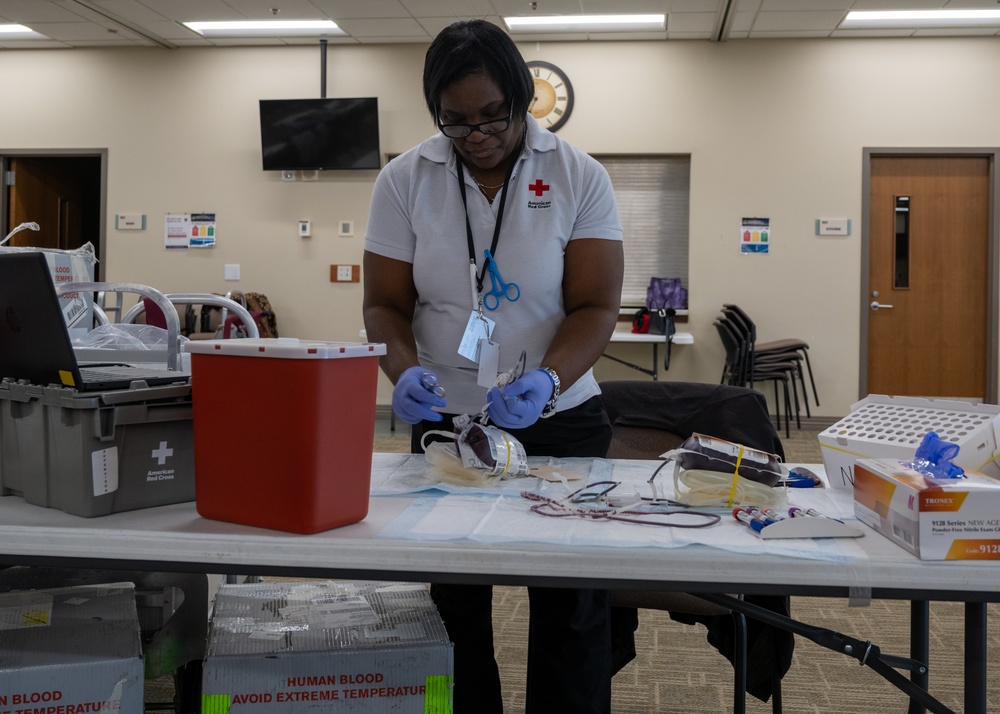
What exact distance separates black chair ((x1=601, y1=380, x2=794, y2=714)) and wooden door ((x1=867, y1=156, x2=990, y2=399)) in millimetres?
4975

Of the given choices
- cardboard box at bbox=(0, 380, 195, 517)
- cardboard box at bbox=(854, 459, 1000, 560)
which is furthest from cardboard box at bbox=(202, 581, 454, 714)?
cardboard box at bbox=(854, 459, 1000, 560)

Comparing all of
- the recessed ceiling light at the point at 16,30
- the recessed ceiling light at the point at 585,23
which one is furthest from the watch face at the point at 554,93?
the recessed ceiling light at the point at 16,30

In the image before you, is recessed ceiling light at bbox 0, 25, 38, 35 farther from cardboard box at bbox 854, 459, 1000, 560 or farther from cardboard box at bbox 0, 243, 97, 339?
cardboard box at bbox 854, 459, 1000, 560

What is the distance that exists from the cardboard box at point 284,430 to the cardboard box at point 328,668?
0.61 feet

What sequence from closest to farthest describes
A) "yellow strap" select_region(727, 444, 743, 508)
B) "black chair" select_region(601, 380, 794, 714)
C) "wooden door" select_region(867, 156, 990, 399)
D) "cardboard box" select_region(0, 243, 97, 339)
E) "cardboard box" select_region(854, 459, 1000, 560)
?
1. "cardboard box" select_region(854, 459, 1000, 560)
2. "yellow strap" select_region(727, 444, 743, 508)
3. "black chair" select_region(601, 380, 794, 714)
4. "cardboard box" select_region(0, 243, 97, 339)
5. "wooden door" select_region(867, 156, 990, 399)

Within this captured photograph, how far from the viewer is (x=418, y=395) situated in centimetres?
135

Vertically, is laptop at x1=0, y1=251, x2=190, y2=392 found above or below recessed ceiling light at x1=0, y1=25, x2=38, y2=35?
below

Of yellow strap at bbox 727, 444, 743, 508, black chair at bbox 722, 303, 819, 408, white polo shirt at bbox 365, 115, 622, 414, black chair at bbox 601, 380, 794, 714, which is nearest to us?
yellow strap at bbox 727, 444, 743, 508

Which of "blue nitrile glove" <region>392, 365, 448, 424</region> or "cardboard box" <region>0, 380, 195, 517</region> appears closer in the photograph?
"cardboard box" <region>0, 380, 195, 517</region>

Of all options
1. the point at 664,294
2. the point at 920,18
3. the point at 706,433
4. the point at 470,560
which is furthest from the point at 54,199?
the point at 470,560

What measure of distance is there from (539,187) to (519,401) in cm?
42

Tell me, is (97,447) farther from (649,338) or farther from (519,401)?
(649,338)

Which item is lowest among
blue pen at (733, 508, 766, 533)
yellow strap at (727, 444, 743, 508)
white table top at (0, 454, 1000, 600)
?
white table top at (0, 454, 1000, 600)

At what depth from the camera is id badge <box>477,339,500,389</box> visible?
4.96ft
